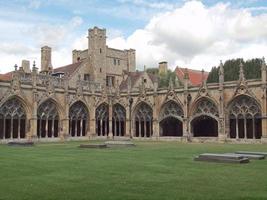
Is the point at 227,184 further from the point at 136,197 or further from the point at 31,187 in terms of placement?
the point at 31,187

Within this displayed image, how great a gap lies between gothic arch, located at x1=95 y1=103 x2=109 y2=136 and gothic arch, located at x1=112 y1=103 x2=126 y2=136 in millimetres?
820

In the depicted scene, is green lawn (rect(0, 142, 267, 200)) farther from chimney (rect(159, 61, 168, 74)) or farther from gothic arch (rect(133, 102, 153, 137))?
chimney (rect(159, 61, 168, 74))

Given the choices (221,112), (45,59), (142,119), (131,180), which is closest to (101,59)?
(45,59)

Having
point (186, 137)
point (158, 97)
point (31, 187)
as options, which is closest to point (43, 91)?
point (158, 97)

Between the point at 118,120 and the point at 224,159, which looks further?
the point at 118,120

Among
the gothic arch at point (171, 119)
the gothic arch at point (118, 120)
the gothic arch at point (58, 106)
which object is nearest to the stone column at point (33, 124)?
the gothic arch at point (58, 106)

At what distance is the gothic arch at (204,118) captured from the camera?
3528 cm

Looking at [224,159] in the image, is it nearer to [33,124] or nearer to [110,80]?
[33,124]

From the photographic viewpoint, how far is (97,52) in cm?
4819

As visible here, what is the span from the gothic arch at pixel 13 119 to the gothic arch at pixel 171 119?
13.4 metres

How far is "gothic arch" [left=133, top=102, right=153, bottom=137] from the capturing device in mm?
40469

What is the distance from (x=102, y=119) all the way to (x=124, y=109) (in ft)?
8.64

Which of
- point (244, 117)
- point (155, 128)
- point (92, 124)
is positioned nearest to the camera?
point (244, 117)

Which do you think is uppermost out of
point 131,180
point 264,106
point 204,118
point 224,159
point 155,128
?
point 264,106
